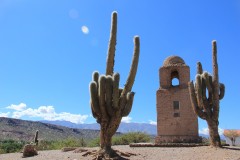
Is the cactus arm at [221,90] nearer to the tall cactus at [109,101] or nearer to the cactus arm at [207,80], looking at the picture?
the cactus arm at [207,80]

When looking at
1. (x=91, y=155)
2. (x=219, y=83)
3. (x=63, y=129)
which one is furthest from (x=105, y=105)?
(x=63, y=129)

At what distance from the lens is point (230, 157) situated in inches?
599

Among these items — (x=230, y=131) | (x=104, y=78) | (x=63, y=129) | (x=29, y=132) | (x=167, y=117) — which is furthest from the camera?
(x=63, y=129)

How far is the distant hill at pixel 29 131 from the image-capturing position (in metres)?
62.1

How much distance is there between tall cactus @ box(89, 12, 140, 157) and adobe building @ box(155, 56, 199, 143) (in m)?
7.15

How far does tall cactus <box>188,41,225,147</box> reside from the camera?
18969 mm

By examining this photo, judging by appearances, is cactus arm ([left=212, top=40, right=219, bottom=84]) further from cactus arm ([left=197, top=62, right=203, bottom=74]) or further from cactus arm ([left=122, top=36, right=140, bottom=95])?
cactus arm ([left=122, top=36, right=140, bottom=95])

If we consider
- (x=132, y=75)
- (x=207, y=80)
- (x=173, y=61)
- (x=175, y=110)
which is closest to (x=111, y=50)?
(x=132, y=75)

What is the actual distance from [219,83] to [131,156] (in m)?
7.23

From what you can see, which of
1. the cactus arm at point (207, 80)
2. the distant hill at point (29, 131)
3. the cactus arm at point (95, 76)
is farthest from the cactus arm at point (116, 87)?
the distant hill at point (29, 131)

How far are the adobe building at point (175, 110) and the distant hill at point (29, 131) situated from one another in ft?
133

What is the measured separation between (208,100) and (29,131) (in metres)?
53.8

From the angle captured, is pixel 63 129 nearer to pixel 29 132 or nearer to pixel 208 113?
pixel 29 132

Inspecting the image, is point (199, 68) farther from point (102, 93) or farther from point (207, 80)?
point (102, 93)
